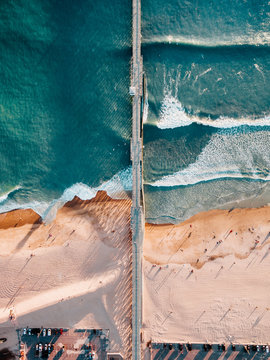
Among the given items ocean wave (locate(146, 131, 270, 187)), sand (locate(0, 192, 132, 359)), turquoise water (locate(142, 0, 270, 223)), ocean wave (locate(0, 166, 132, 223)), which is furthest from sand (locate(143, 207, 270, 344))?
ocean wave (locate(0, 166, 132, 223))

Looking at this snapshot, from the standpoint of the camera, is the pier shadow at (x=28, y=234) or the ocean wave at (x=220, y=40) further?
the ocean wave at (x=220, y=40)

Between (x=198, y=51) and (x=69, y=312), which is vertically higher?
(x=198, y=51)

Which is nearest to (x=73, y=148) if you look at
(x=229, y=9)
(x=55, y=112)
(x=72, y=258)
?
(x=55, y=112)

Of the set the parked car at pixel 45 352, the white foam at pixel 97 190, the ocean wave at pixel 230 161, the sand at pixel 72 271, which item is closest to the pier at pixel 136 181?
the sand at pixel 72 271

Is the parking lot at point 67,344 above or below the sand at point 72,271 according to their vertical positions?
below

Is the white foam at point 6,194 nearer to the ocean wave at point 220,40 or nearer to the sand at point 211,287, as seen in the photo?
the sand at point 211,287

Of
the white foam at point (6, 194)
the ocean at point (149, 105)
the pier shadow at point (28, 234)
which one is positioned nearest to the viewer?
the pier shadow at point (28, 234)

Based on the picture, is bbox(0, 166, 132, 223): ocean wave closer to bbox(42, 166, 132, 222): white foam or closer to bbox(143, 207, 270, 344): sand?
bbox(42, 166, 132, 222): white foam

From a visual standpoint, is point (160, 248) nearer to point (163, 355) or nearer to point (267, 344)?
point (163, 355)
